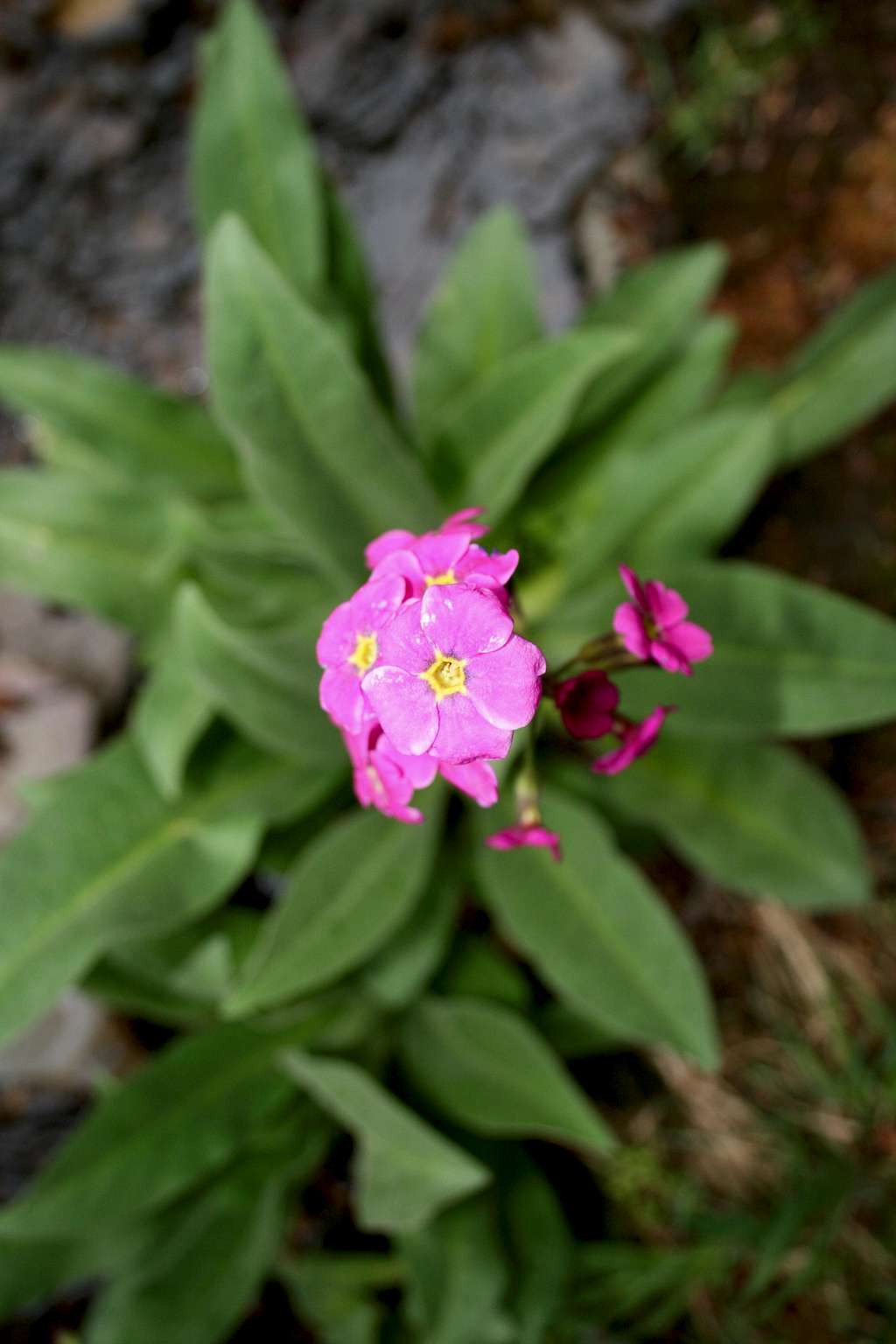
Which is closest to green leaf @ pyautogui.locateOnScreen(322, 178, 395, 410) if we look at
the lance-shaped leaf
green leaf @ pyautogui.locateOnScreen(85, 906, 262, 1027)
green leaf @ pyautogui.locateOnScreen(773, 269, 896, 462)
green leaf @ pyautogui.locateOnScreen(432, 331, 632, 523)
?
green leaf @ pyautogui.locateOnScreen(432, 331, 632, 523)

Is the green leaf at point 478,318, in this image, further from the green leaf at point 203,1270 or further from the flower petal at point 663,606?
the green leaf at point 203,1270

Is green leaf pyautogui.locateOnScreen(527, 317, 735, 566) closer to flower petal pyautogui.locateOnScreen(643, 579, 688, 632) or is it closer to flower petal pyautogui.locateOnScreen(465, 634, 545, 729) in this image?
flower petal pyautogui.locateOnScreen(643, 579, 688, 632)

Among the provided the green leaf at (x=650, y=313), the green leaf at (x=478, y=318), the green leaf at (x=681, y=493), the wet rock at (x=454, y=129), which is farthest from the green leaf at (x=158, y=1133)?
the wet rock at (x=454, y=129)

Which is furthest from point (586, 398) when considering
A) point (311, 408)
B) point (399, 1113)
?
point (399, 1113)

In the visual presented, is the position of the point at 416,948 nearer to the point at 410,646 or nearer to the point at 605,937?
the point at 605,937

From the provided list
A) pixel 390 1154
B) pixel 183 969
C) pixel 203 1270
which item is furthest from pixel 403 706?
pixel 203 1270

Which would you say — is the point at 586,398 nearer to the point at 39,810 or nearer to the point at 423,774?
the point at 39,810

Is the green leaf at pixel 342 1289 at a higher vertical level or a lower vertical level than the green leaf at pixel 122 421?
lower
